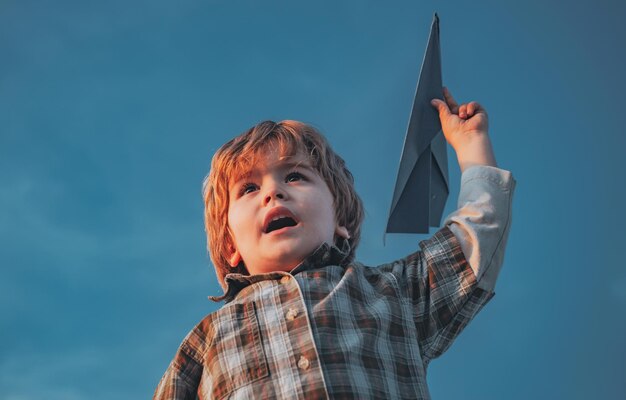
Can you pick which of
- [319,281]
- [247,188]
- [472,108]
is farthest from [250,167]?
[472,108]

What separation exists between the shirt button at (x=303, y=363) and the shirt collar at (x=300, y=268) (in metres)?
0.48

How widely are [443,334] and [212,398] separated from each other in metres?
1.00

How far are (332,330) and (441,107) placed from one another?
52.7 inches

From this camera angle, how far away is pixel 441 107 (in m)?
3.63

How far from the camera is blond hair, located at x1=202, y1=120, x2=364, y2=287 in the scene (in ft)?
11.7

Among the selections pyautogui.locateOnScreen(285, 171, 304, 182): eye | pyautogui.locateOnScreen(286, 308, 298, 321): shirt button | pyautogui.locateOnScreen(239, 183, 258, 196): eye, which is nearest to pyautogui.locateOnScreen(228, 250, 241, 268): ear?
pyautogui.locateOnScreen(239, 183, 258, 196): eye

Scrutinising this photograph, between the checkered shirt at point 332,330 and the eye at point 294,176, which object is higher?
the eye at point 294,176

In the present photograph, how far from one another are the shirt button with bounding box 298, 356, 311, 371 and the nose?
810mm

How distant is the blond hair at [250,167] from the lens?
3.56m

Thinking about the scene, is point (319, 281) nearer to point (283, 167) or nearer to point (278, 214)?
point (278, 214)

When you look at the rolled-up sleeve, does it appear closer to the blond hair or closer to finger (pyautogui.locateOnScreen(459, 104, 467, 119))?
finger (pyautogui.locateOnScreen(459, 104, 467, 119))

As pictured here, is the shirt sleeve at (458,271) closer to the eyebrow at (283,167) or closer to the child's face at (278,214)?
the child's face at (278,214)

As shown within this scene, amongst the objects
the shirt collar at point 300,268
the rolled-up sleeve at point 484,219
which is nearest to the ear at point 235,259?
the shirt collar at point 300,268

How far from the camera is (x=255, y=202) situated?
3359mm
